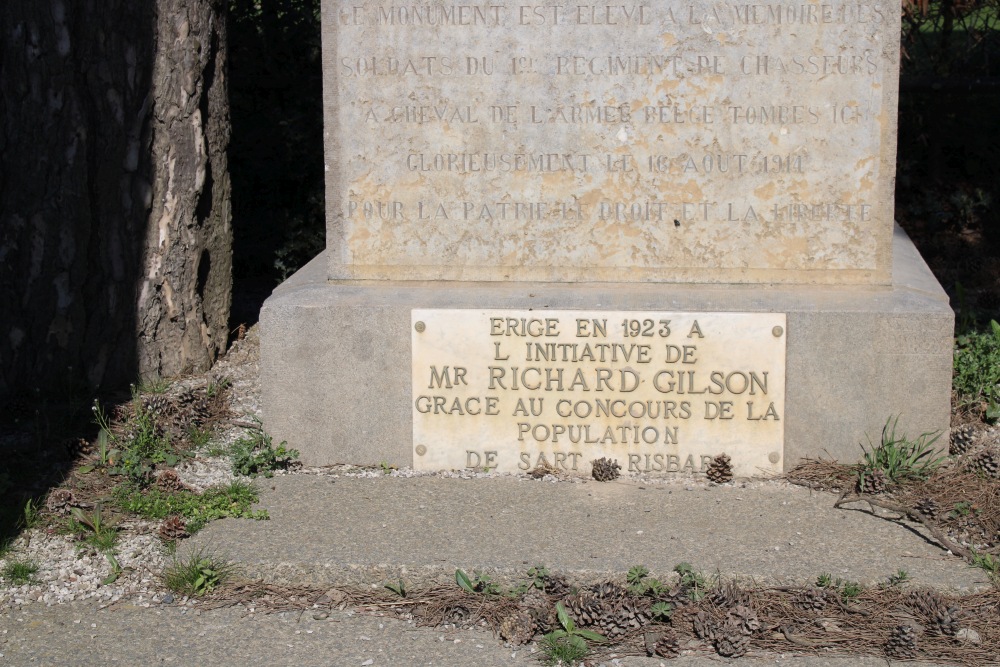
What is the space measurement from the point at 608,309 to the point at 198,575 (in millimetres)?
1755

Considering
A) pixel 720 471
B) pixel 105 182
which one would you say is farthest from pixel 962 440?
pixel 105 182

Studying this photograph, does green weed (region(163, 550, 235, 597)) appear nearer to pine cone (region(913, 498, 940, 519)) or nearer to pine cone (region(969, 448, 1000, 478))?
pine cone (region(913, 498, 940, 519))

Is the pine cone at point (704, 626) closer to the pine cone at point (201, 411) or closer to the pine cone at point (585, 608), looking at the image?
the pine cone at point (585, 608)

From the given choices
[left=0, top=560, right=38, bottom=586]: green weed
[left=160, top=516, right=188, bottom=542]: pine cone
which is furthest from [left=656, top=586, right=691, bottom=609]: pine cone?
[left=0, top=560, right=38, bottom=586]: green weed

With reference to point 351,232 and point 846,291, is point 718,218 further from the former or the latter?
point 351,232

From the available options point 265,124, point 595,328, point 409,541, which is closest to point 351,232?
point 595,328

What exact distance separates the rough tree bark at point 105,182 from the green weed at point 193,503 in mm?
1289

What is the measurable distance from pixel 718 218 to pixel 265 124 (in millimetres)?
3579

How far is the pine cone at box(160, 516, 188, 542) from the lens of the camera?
3961mm

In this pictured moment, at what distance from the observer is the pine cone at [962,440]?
4609 mm

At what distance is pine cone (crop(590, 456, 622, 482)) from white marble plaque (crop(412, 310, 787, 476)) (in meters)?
0.05

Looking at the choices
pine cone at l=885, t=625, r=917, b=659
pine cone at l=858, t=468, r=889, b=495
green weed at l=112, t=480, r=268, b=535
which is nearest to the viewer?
pine cone at l=885, t=625, r=917, b=659

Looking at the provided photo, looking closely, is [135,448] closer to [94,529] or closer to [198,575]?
[94,529]

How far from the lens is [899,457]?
4.37 meters
